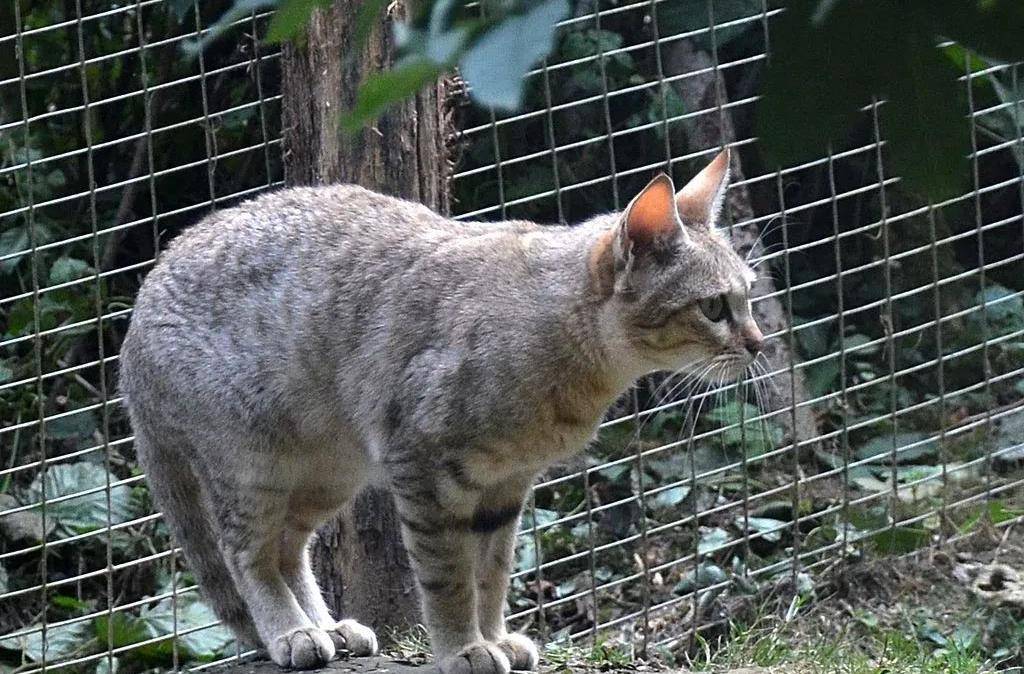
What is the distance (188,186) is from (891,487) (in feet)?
9.53

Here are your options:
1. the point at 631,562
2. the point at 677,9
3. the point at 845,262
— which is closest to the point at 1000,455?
the point at 845,262

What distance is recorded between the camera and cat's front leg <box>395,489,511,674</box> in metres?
3.64

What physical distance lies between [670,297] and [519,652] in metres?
1.00

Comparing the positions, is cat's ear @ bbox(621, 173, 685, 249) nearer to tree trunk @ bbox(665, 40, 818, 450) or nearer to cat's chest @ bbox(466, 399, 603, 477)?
cat's chest @ bbox(466, 399, 603, 477)

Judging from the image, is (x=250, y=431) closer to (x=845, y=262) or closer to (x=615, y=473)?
(x=615, y=473)

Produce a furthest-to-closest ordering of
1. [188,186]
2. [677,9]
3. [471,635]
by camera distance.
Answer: [188,186]
[471,635]
[677,9]

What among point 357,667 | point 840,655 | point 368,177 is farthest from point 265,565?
point 840,655

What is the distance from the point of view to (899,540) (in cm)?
538

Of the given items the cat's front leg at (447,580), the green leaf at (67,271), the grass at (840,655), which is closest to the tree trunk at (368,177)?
the cat's front leg at (447,580)

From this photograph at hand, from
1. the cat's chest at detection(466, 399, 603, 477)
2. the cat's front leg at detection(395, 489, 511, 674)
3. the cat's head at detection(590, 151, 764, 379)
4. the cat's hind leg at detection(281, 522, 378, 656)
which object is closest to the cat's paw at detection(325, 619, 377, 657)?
the cat's hind leg at detection(281, 522, 378, 656)

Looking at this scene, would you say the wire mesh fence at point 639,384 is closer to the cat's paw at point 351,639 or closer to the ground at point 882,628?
the ground at point 882,628

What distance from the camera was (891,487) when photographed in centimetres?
548

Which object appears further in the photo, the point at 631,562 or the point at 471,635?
the point at 631,562

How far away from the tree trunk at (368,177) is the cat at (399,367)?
1.01 feet
